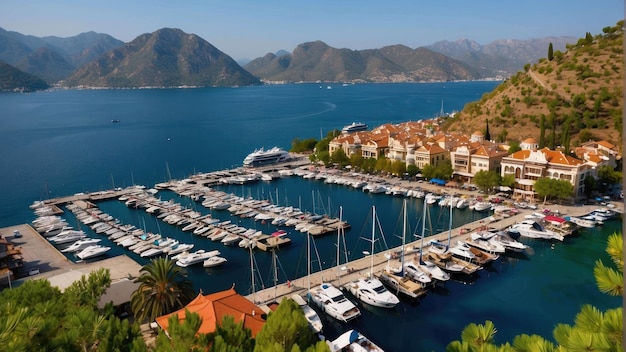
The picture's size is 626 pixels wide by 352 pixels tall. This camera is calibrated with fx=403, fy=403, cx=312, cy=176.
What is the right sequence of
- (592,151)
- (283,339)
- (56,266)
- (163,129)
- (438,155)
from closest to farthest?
(283,339), (56,266), (592,151), (438,155), (163,129)

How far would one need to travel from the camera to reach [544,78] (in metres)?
74.1

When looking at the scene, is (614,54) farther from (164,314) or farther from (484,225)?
(164,314)

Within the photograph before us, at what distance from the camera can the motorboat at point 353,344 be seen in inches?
760

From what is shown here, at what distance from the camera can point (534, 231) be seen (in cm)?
3384

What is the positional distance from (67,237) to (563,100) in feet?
239

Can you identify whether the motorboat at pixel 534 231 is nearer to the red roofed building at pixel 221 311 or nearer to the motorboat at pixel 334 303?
the motorboat at pixel 334 303

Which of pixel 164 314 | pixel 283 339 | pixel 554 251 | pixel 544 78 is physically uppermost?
pixel 544 78

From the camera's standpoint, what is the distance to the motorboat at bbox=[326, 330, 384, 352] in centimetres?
1930

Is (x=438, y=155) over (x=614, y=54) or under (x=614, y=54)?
under

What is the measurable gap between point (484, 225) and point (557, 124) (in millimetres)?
37819

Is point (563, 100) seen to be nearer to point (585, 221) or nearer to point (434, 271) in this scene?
point (585, 221)

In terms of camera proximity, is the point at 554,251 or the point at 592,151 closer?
the point at 554,251

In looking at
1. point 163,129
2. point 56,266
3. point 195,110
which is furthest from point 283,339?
point 195,110

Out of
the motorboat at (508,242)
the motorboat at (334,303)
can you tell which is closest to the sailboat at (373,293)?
the motorboat at (334,303)
